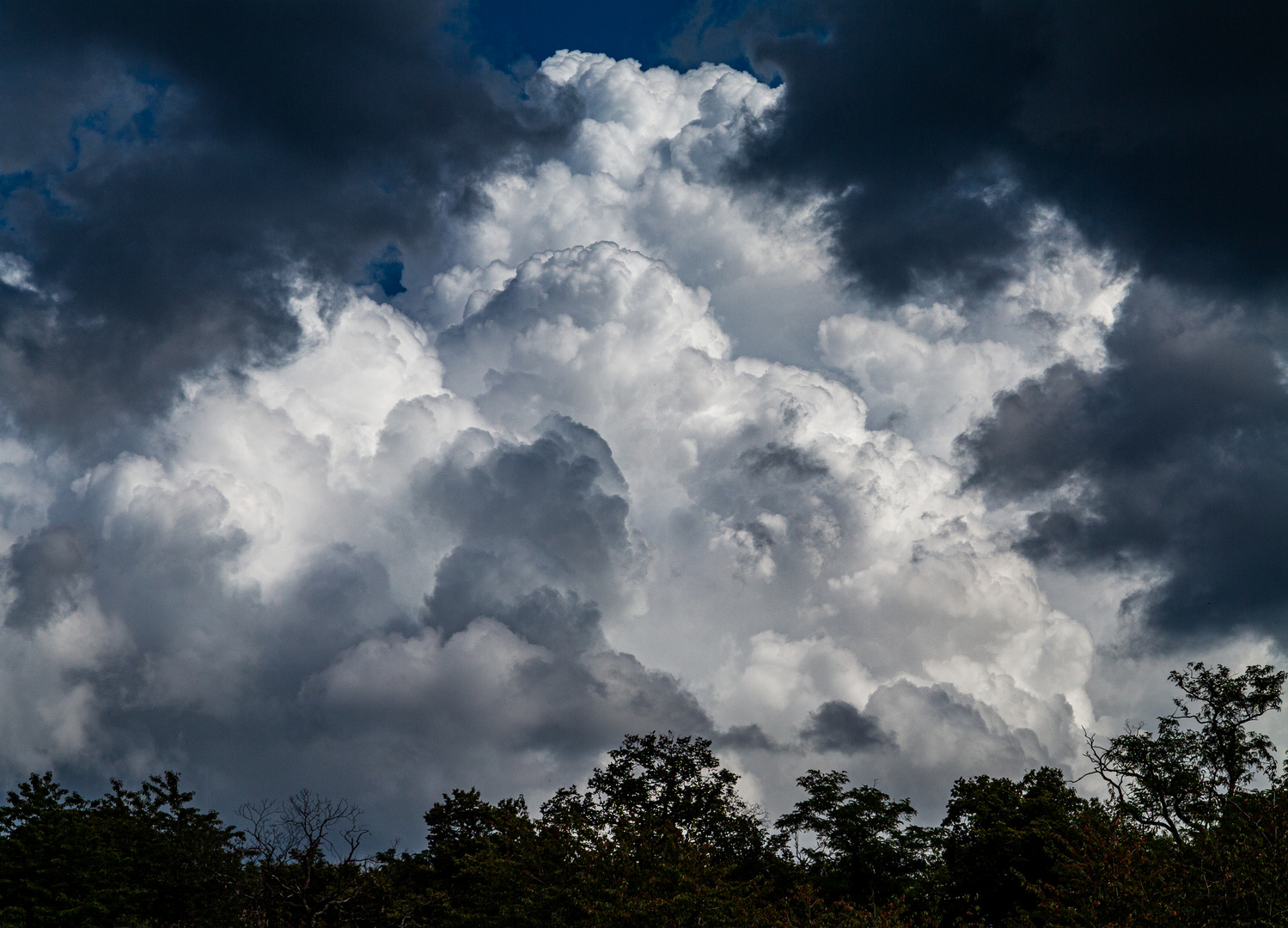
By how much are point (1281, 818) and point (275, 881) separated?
35.4 metres

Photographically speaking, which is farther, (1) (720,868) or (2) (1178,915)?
(1) (720,868)

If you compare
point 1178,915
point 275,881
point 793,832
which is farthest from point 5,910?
point 1178,915

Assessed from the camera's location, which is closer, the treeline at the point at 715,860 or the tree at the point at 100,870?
the treeline at the point at 715,860

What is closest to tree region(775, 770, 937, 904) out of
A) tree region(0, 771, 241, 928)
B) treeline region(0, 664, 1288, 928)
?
treeline region(0, 664, 1288, 928)

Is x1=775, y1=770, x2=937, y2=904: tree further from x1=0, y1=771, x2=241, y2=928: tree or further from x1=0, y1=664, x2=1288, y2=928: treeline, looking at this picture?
x1=0, y1=771, x2=241, y2=928: tree

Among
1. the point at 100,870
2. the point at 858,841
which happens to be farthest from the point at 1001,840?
the point at 100,870

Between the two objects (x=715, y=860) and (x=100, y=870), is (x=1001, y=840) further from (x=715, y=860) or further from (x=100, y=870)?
(x=100, y=870)

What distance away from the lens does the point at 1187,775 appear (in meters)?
49.2

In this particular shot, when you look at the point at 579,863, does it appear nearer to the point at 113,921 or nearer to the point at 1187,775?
the point at 113,921

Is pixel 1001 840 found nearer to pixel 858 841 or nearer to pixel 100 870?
pixel 858 841

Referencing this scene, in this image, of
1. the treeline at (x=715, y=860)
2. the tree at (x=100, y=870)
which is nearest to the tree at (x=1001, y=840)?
the treeline at (x=715, y=860)

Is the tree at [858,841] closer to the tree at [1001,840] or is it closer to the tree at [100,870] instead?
the tree at [1001,840]

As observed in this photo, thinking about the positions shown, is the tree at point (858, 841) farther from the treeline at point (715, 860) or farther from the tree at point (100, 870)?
the tree at point (100, 870)

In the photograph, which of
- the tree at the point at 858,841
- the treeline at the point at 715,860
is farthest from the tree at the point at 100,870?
the tree at the point at 858,841
